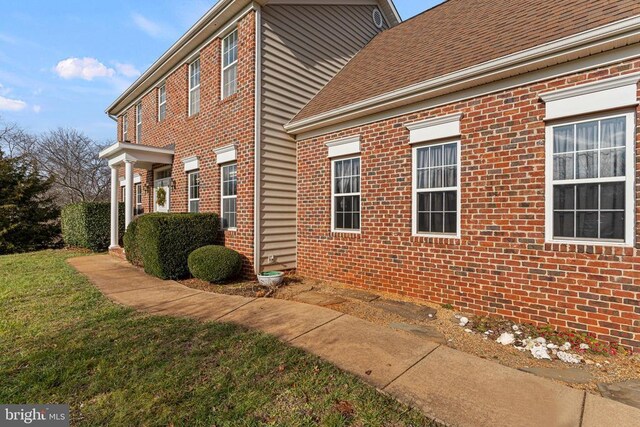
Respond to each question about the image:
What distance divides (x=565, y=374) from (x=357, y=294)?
347 centimetres

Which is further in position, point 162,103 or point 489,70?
point 162,103

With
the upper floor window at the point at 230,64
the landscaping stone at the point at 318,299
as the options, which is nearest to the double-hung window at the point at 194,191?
the upper floor window at the point at 230,64

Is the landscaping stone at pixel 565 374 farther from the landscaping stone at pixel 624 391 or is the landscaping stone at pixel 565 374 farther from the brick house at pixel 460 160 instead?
the brick house at pixel 460 160

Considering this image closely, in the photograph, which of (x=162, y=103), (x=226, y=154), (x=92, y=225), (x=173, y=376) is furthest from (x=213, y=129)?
(x=92, y=225)

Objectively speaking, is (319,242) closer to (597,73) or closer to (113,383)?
(113,383)

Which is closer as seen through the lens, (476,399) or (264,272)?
(476,399)

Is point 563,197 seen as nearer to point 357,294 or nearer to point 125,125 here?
point 357,294

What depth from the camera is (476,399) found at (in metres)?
2.78

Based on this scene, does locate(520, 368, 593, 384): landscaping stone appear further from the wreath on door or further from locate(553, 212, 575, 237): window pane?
the wreath on door

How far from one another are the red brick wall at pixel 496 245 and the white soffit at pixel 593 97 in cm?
13

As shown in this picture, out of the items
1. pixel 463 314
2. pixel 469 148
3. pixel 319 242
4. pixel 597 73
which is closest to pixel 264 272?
pixel 319 242

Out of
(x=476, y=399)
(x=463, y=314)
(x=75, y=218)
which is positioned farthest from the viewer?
(x=75, y=218)

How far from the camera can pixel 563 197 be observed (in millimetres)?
4316

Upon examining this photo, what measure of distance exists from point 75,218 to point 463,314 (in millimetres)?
14855
